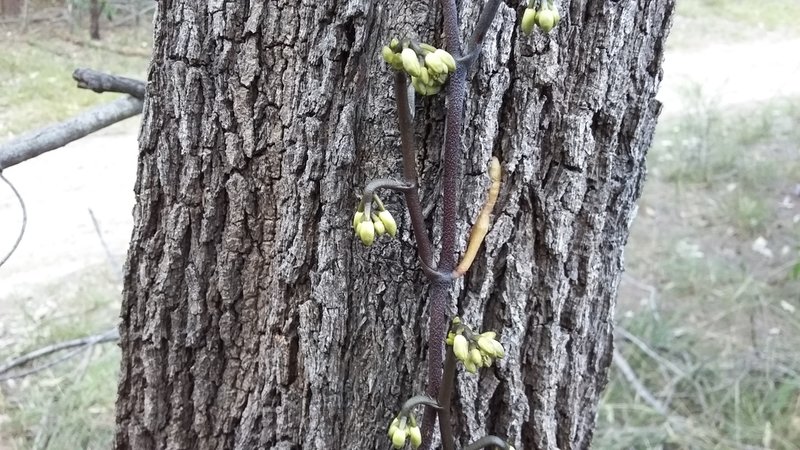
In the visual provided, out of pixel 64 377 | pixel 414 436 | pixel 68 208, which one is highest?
pixel 414 436

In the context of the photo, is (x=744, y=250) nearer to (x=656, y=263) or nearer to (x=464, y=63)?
(x=656, y=263)

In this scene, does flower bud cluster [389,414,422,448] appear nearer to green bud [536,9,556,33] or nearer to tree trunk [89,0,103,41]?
green bud [536,9,556,33]

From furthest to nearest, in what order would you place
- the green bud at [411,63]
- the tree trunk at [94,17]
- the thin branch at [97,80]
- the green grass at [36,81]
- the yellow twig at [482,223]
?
the tree trunk at [94,17]
the green grass at [36,81]
the thin branch at [97,80]
the yellow twig at [482,223]
the green bud at [411,63]

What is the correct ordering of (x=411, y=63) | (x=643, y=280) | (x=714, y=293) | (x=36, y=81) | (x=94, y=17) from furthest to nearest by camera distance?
(x=643, y=280) → (x=714, y=293) → (x=94, y=17) → (x=36, y=81) → (x=411, y=63)

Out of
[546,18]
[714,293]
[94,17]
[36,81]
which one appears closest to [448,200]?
[546,18]

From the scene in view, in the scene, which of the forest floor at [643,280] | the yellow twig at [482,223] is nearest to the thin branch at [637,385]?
the forest floor at [643,280]

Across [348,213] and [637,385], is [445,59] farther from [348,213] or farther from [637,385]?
[637,385]

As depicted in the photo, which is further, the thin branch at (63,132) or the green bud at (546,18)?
the thin branch at (63,132)

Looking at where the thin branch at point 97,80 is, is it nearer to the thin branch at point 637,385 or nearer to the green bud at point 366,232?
the green bud at point 366,232

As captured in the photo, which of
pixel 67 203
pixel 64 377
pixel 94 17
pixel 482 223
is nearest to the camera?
pixel 482 223
